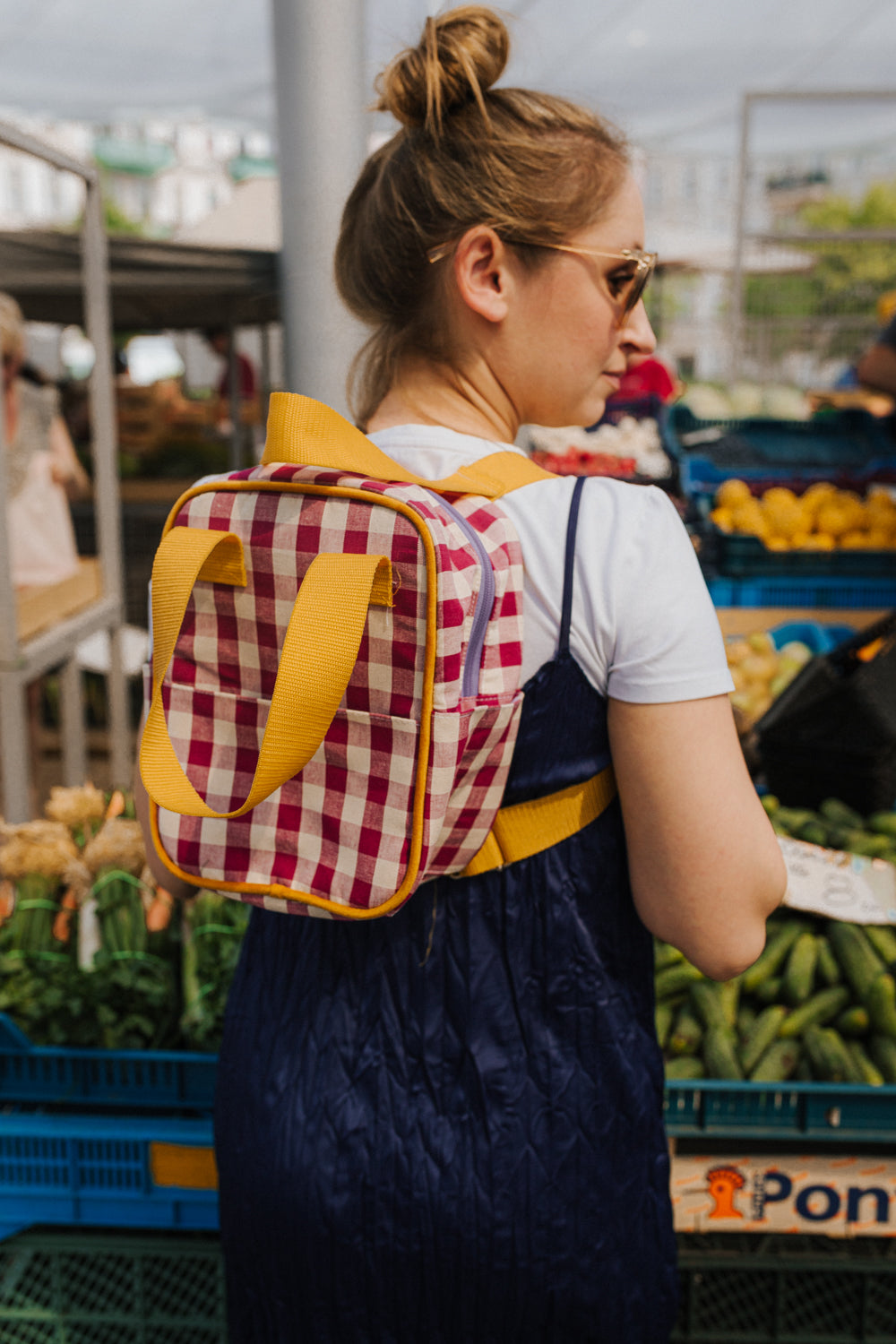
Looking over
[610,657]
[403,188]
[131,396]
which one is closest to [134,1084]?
[610,657]

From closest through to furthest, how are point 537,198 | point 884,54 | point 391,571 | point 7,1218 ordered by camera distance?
point 391,571, point 537,198, point 7,1218, point 884,54

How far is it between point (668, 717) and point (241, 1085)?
647mm

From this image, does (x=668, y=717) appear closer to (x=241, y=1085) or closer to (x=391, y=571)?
(x=391, y=571)

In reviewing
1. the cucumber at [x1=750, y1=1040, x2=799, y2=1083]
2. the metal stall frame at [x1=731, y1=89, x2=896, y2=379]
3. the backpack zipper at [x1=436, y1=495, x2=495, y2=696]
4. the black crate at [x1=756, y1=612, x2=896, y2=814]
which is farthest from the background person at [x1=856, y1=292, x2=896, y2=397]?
the backpack zipper at [x1=436, y1=495, x2=495, y2=696]

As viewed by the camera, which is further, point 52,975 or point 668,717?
point 52,975

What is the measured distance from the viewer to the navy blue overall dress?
1153mm

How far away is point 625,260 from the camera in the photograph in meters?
1.13

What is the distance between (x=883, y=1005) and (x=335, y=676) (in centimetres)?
149

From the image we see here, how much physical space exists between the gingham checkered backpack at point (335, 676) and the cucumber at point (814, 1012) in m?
→ 1.10

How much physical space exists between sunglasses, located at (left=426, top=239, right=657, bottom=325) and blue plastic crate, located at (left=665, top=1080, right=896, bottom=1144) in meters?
1.25

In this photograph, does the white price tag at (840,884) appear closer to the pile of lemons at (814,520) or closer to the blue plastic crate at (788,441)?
the pile of lemons at (814,520)

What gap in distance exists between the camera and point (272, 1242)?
1.21m

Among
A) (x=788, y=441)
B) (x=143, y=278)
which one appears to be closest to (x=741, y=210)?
(x=788, y=441)

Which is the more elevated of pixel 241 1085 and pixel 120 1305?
pixel 241 1085
